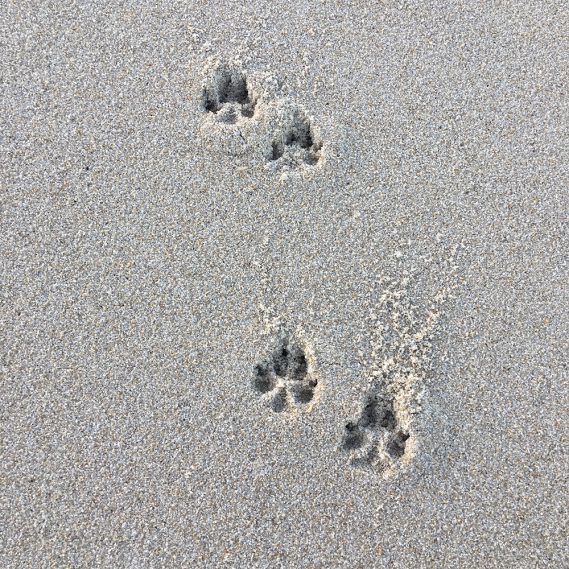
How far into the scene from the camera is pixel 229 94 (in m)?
2.18

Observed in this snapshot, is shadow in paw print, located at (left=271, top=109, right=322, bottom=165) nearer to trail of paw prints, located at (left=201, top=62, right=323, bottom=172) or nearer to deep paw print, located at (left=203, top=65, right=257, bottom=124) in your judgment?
trail of paw prints, located at (left=201, top=62, right=323, bottom=172)

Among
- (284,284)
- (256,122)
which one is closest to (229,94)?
(256,122)

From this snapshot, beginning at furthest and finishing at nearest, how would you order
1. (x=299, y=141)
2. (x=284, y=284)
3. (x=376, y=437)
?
(x=299, y=141) < (x=284, y=284) < (x=376, y=437)

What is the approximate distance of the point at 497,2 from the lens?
232cm

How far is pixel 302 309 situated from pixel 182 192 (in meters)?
0.54

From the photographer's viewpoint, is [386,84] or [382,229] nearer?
[382,229]

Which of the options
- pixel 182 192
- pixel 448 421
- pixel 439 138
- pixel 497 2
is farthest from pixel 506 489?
pixel 497 2

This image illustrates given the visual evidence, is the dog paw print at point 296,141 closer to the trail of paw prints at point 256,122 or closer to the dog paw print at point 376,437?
the trail of paw prints at point 256,122

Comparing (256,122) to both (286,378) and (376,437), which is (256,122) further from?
(376,437)

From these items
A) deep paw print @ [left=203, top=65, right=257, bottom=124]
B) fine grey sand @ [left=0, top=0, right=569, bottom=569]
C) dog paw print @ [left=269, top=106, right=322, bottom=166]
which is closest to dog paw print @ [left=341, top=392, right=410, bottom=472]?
fine grey sand @ [left=0, top=0, right=569, bottom=569]

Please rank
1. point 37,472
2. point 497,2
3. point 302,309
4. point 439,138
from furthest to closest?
point 497,2 → point 439,138 → point 302,309 → point 37,472

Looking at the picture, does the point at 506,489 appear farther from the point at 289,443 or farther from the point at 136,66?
the point at 136,66

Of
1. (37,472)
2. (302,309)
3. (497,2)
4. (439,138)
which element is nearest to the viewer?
(37,472)

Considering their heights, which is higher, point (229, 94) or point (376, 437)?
point (229, 94)
